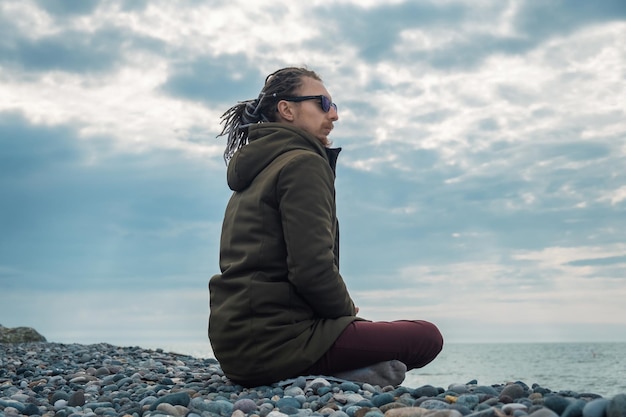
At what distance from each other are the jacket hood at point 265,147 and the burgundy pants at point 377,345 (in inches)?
50.4

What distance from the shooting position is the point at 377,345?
4.70m

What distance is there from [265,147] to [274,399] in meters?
1.73

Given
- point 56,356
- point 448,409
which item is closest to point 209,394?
point 448,409

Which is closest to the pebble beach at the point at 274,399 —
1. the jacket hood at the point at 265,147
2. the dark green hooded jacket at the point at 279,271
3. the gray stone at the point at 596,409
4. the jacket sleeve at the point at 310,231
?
the gray stone at the point at 596,409

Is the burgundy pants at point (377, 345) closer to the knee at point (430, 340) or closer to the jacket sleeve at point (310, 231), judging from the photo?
the knee at point (430, 340)

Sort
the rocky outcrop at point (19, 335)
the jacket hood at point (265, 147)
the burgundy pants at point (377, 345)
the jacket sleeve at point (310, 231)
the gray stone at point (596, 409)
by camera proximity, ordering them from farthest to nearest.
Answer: the rocky outcrop at point (19, 335), the jacket hood at point (265, 147), the burgundy pants at point (377, 345), the jacket sleeve at point (310, 231), the gray stone at point (596, 409)

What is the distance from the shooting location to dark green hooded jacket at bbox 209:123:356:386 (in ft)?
14.3

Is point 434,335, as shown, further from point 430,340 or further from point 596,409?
point 596,409

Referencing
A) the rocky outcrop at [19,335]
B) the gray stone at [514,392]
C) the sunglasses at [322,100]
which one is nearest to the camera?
the gray stone at [514,392]

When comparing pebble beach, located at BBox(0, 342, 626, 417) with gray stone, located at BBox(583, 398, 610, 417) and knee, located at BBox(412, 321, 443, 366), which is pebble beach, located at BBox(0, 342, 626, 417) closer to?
gray stone, located at BBox(583, 398, 610, 417)

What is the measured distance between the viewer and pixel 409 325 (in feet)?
15.9

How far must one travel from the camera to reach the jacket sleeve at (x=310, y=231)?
4.30m

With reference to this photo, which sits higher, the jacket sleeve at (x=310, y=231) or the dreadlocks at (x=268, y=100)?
the dreadlocks at (x=268, y=100)

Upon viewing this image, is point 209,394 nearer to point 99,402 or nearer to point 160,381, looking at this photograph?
point 99,402
